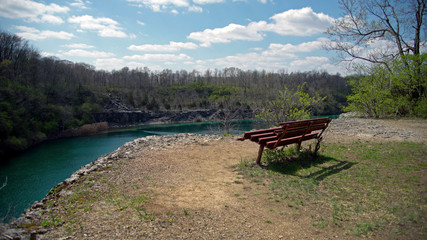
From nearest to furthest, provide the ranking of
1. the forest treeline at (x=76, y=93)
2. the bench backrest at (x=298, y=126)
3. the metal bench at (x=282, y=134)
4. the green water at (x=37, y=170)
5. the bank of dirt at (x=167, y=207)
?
the bank of dirt at (x=167, y=207) < the bench backrest at (x=298, y=126) < the metal bench at (x=282, y=134) < the green water at (x=37, y=170) < the forest treeline at (x=76, y=93)

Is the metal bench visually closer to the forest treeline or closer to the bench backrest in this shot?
the bench backrest

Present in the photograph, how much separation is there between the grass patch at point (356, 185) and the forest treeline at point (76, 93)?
11.9 meters

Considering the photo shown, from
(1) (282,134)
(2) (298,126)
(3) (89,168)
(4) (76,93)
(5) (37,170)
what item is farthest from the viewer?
(4) (76,93)

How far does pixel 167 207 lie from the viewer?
466 centimetres

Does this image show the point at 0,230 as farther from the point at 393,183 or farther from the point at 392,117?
the point at 392,117

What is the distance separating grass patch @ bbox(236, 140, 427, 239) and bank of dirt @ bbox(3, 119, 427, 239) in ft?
1.03

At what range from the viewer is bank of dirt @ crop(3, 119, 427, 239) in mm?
3799

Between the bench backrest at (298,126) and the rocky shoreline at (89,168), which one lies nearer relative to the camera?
the rocky shoreline at (89,168)

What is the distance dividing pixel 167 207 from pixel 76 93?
74258mm

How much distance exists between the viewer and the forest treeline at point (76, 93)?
36791 mm

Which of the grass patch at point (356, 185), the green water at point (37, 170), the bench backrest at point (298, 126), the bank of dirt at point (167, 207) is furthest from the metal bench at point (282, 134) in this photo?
the green water at point (37, 170)

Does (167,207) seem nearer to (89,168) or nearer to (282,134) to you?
(282,134)

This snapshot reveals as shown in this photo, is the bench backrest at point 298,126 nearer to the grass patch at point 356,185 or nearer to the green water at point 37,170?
the grass patch at point 356,185

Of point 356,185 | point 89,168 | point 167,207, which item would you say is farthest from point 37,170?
point 356,185
